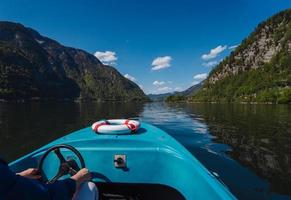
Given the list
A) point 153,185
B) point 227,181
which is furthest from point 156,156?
point 227,181

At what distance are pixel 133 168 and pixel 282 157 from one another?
332 inches

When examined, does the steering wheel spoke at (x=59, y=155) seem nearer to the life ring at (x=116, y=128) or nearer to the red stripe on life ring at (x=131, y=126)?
the life ring at (x=116, y=128)

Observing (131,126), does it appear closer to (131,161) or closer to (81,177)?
(131,161)

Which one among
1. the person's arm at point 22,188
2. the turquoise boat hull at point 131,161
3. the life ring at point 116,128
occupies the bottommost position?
the turquoise boat hull at point 131,161

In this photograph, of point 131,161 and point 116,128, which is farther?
point 116,128

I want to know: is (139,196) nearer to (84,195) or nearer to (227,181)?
(84,195)

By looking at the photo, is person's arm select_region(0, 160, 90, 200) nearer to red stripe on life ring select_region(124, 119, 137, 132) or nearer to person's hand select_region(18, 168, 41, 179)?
person's hand select_region(18, 168, 41, 179)

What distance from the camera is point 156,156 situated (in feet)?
17.2

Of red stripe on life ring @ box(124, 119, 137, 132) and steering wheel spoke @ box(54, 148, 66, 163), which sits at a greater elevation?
red stripe on life ring @ box(124, 119, 137, 132)

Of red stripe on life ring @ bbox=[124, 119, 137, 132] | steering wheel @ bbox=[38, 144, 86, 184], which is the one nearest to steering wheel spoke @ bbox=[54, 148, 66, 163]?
steering wheel @ bbox=[38, 144, 86, 184]

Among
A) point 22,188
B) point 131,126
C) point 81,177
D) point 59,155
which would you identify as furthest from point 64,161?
point 22,188

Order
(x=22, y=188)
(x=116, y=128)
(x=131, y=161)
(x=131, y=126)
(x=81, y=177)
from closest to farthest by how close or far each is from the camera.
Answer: (x=22, y=188)
(x=81, y=177)
(x=131, y=161)
(x=116, y=128)
(x=131, y=126)

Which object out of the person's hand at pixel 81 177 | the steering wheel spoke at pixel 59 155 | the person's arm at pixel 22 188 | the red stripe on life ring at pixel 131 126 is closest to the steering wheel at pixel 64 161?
the steering wheel spoke at pixel 59 155

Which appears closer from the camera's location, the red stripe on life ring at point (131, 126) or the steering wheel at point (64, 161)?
the steering wheel at point (64, 161)
